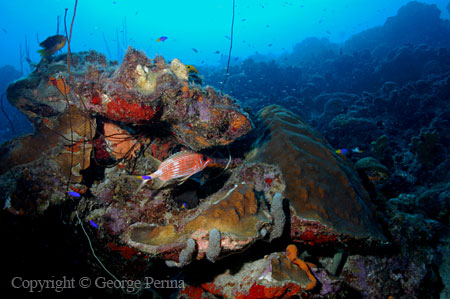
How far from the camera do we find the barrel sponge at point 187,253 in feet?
5.91

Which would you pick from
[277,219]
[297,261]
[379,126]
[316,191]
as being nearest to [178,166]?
[277,219]

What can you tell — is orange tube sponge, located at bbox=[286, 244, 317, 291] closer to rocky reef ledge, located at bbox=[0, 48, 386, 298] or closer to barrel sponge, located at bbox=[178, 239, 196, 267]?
rocky reef ledge, located at bbox=[0, 48, 386, 298]

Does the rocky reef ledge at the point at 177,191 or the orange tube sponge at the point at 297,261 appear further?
the orange tube sponge at the point at 297,261

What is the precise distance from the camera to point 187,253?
70.8 inches

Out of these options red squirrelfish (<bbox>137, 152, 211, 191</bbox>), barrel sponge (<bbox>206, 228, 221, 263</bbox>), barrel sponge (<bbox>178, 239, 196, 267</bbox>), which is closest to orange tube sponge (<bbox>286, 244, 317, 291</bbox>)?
barrel sponge (<bbox>206, 228, 221, 263</bbox>)

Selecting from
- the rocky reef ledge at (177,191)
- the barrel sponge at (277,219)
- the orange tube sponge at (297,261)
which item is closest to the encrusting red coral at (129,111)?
the rocky reef ledge at (177,191)

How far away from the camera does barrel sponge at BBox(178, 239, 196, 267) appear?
5.91ft

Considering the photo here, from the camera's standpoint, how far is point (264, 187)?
2.68 meters

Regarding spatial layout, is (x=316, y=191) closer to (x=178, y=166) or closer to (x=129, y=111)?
(x=178, y=166)

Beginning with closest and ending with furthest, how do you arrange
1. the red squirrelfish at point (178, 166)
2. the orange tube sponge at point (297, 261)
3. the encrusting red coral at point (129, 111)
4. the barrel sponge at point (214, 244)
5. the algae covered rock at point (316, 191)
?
the barrel sponge at point (214, 244), the red squirrelfish at point (178, 166), the orange tube sponge at point (297, 261), the encrusting red coral at point (129, 111), the algae covered rock at point (316, 191)

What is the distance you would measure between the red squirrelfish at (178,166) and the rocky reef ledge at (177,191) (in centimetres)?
43

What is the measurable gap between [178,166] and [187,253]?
83 centimetres

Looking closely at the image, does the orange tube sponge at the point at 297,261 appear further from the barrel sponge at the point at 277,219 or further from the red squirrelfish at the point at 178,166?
the red squirrelfish at the point at 178,166

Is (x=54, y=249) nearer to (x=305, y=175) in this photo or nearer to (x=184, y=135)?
(x=184, y=135)
